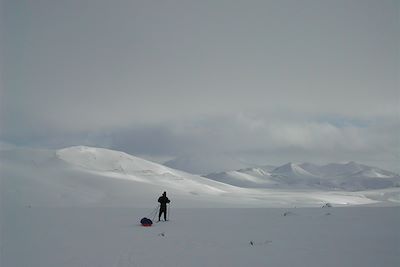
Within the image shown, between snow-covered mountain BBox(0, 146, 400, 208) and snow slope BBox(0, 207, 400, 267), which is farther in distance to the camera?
snow-covered mountain BBox(0, 146, 400, 208)

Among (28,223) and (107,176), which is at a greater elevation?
(107,176)


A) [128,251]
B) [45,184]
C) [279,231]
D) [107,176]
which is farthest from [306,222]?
[107,176]

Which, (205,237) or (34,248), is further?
(205,237)

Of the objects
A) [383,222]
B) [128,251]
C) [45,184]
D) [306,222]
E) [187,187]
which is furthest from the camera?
[187,187]

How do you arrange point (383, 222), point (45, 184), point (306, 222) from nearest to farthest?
point (383, 222)
point (306, 222)
point (45, 184)

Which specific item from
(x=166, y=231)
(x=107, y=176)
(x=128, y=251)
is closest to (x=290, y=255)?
(x=128, y=251)

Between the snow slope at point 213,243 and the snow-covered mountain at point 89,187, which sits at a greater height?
the snow-covered mountain at point 89,187

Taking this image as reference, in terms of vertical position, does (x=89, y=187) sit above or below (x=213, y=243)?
above

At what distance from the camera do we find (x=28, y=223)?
19.5 meters

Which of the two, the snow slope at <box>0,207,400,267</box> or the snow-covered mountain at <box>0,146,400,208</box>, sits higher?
the snow-covered mountain at <box>0,146,400,208</box>

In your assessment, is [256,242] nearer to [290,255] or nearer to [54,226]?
[290,255]

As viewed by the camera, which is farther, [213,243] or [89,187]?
[89,187]

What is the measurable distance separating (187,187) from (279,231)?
5456 cm

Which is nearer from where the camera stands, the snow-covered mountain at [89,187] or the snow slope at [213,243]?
the snow slope at [213,243]
